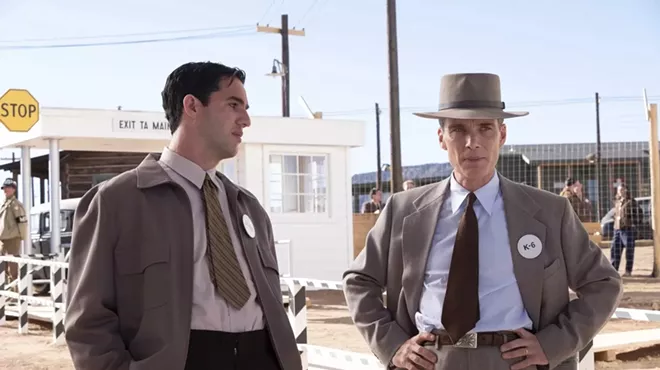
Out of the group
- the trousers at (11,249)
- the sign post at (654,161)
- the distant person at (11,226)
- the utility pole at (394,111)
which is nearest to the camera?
the distant person at (11,226)

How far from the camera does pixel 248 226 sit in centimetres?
309

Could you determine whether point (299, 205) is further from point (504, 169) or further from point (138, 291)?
point (504, 169)

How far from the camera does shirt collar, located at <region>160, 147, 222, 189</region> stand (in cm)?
297

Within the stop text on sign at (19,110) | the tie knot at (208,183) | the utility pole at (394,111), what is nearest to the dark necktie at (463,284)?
the tie knot at (208,183)

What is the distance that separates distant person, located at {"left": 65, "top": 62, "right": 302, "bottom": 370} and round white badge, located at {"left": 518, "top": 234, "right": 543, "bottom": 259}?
2.59ft

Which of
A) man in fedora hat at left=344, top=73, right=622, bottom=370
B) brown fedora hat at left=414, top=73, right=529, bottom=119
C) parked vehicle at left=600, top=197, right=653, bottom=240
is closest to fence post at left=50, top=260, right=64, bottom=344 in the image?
man in fedora hat at left=344, top=73, right=622, bottom=370

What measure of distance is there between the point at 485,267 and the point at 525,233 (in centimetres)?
17

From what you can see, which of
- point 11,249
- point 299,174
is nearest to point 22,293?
point 11,249

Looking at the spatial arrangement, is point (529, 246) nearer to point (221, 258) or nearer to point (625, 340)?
point (221, 258)

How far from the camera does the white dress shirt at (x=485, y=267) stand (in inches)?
115

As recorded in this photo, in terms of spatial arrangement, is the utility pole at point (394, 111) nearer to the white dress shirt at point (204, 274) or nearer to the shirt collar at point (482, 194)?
the shirt collar at point (482, 194)

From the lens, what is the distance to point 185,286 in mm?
2764

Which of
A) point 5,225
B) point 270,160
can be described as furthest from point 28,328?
point 270,160

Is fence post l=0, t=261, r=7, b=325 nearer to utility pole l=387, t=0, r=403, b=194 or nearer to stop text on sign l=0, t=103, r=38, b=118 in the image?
stop text on sign l=0, t=103, r=38, b=118
